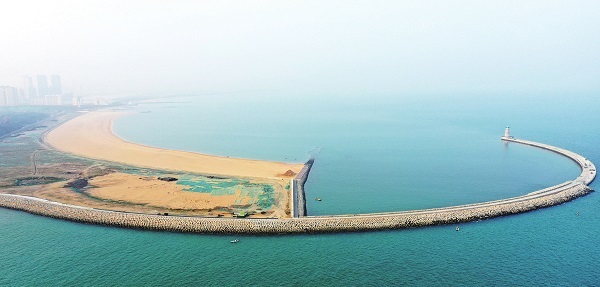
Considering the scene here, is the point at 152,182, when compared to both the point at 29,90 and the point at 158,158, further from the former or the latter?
the point at 29,90

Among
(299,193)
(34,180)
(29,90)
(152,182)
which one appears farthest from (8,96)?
(299,193)

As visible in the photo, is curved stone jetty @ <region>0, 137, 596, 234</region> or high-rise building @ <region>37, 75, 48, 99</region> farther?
high-rise building @ <region>37, 75, 48, 99</region>

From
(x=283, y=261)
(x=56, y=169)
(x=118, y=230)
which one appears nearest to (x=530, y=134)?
(x=283, y=261)

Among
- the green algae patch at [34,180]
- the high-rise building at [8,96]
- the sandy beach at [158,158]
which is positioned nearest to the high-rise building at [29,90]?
the high-rise building at [8,96]

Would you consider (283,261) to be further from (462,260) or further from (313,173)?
(313,173)

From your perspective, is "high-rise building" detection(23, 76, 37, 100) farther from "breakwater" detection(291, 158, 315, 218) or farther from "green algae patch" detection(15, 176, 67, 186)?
"breakwater" detection(291, 158, 315, 218)

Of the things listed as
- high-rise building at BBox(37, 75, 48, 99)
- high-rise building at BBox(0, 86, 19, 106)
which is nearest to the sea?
high-rise building at BBox(0, 86, 19, 106)
